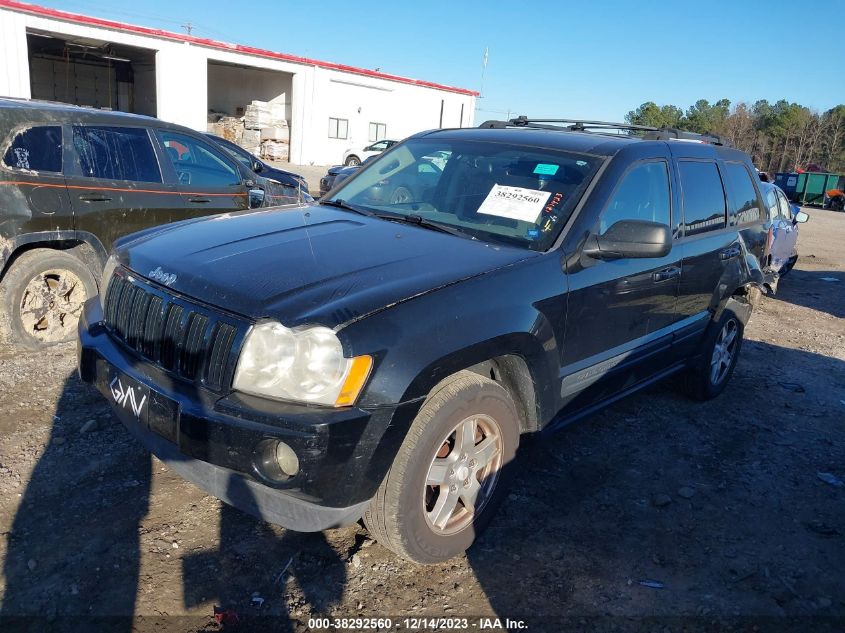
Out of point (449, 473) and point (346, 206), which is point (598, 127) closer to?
point (346, 206)

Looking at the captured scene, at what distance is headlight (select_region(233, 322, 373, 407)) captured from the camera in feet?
7.64

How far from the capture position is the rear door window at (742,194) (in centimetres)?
484

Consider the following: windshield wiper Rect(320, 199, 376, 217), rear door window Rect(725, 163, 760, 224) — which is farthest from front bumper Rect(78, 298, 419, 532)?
rear door window Rect(725, 163, 760, 224)

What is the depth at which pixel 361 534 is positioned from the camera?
312 centimetres

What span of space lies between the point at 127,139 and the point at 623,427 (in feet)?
14.8

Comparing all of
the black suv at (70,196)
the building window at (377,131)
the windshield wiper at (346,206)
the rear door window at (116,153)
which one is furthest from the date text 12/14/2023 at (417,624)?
the building window at (377,131)

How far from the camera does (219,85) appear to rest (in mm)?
32156

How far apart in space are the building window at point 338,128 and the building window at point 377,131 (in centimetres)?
174

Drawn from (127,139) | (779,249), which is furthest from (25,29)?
(779,249)

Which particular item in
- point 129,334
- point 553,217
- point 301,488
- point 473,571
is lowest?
point 473,571

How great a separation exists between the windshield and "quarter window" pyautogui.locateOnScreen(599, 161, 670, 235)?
209 millimetres

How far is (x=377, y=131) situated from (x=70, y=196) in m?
29.6

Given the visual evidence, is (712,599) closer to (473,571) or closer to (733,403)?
(473,571)

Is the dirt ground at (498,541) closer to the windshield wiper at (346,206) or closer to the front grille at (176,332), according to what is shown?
the front grille at (176,332)
